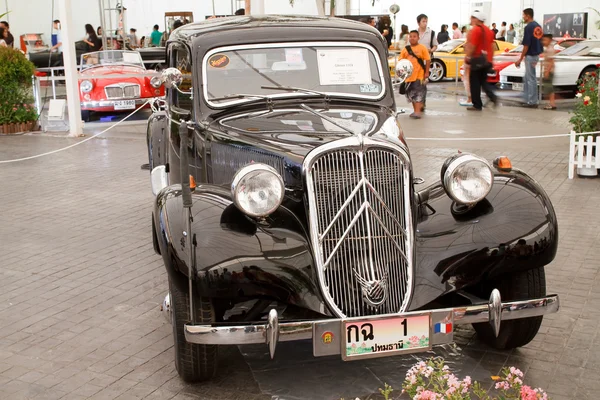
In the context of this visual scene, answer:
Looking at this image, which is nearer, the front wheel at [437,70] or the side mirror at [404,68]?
Answer: the side mirror at [404,68]

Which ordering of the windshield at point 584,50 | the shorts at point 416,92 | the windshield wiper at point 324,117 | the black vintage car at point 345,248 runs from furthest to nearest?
1. the windshield at point 584,50
2. the shorts at point 416,92
3. the windshield wiper at point 324,117
4. the black vintage car at point 345,248

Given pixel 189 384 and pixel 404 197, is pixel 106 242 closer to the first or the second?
pixel 189 384

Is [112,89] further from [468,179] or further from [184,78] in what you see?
[468,179]

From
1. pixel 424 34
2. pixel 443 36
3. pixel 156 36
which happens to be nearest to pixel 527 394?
pixel 424 34

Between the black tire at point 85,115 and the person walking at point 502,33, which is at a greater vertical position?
the person walking at point 502,33

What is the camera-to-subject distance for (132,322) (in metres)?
5.18

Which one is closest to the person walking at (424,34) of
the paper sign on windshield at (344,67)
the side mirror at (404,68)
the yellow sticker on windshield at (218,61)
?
the side mirror at (404,68)

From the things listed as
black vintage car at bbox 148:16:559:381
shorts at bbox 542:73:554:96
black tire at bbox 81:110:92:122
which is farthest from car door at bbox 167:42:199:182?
shorts at bbox 542:73:554:96

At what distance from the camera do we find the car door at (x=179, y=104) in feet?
17.8

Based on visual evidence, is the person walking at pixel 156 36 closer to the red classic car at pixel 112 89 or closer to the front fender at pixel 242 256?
the red classic car at pixel 112 89

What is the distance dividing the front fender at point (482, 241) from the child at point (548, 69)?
470 inches

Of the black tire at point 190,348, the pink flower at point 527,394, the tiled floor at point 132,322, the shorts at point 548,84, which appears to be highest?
the shorts at point 548,84

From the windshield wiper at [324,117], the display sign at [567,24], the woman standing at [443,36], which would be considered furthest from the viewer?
the woman standing at [443,36]

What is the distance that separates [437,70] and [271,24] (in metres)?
18.0
